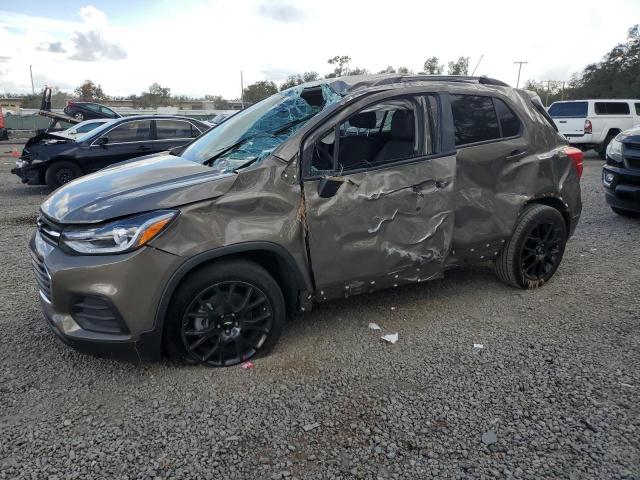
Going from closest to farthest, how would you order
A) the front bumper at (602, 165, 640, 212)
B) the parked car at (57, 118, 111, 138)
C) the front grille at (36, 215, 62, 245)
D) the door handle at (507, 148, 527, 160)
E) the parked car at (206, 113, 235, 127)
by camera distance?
1. the front grille at (36, 215, 62, 245)
2. the door handle at (507, 148, 527, 160)
3. the parked car at (206, 113, 235, 127)
4. the front bumper at (602, 165, 640, 212)
5. the parked car at (57, 118, 111, 138)

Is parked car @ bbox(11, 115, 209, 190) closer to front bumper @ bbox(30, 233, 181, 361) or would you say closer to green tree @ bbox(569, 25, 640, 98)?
front bumper @ bbox(30, 233, 181, 361)

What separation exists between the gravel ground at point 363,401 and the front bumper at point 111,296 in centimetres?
35

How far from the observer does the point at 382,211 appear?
343 centimetres

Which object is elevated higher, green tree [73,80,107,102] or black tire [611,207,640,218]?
green tree [73,80,107,102]

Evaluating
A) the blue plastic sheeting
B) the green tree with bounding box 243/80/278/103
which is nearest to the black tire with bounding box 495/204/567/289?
the blue plastic sheeting

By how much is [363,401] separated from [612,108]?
54.2 ft

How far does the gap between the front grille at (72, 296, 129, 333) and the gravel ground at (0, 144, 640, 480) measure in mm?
435

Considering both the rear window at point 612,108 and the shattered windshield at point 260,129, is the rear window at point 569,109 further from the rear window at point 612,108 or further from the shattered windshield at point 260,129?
the shattered windshield at point 260,129

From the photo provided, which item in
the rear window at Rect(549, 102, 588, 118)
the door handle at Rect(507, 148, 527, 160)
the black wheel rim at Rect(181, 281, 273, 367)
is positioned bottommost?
the black wheel rim at Rect(181, 281, 273, 367)

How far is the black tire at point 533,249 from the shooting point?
4242 mm

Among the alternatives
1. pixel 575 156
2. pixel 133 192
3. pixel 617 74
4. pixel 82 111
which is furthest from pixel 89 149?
pixel 617 74

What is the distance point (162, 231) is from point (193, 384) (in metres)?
0.98

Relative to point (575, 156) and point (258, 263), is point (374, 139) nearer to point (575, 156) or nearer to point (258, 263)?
point (258, 263)

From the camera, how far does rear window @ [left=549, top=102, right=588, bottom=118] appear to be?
15.4 m
